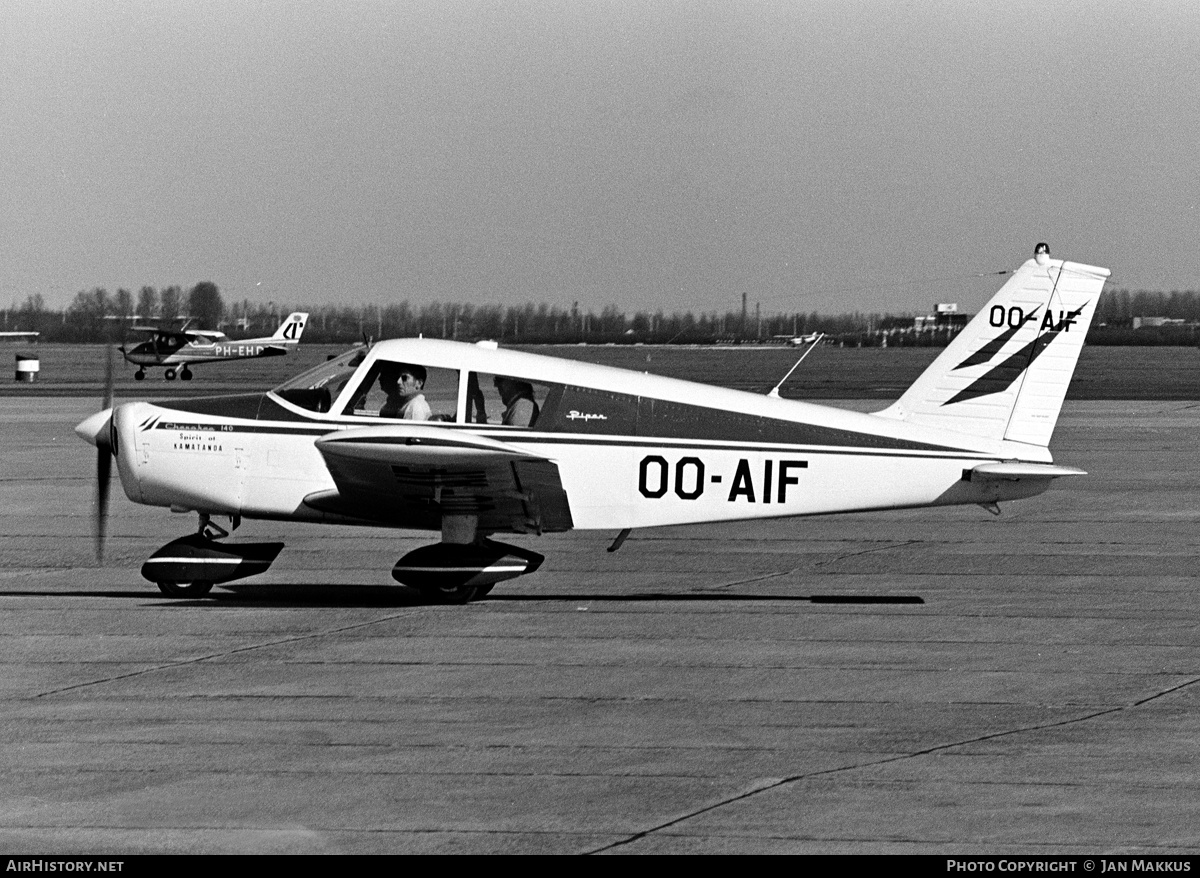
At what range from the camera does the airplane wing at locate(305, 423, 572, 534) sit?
10.8 metres

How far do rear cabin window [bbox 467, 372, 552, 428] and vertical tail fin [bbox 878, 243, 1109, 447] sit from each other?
2664 mm

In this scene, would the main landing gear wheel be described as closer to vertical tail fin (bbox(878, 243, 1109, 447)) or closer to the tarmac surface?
the tarmac surface

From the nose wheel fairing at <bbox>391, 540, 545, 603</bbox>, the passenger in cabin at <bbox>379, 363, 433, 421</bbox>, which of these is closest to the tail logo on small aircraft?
the nose wheel fairing at <bbox>391, 540, 545, 603</bbox>

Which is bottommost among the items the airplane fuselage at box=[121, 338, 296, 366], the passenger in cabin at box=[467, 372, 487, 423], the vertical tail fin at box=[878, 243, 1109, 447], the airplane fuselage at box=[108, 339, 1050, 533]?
the airplane fuselage at box=[121, 338, 296, 366]

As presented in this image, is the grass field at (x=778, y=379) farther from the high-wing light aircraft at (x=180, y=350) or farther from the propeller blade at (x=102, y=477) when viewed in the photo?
the propeller blade at (x=102, y=477)

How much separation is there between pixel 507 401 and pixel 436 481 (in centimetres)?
94

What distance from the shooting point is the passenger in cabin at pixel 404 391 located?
453 inches

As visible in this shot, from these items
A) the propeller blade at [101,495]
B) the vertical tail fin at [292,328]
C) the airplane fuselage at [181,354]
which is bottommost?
the airplane fuselage at [181,354]

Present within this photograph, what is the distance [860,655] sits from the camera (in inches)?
385

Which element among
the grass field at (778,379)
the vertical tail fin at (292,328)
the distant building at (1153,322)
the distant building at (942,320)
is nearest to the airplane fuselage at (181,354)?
the grass field at (778,379)

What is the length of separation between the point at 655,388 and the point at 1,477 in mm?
13223

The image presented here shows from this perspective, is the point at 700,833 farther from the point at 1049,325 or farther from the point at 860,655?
the point at 1049,325

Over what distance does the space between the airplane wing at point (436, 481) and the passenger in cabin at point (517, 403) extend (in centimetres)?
24
